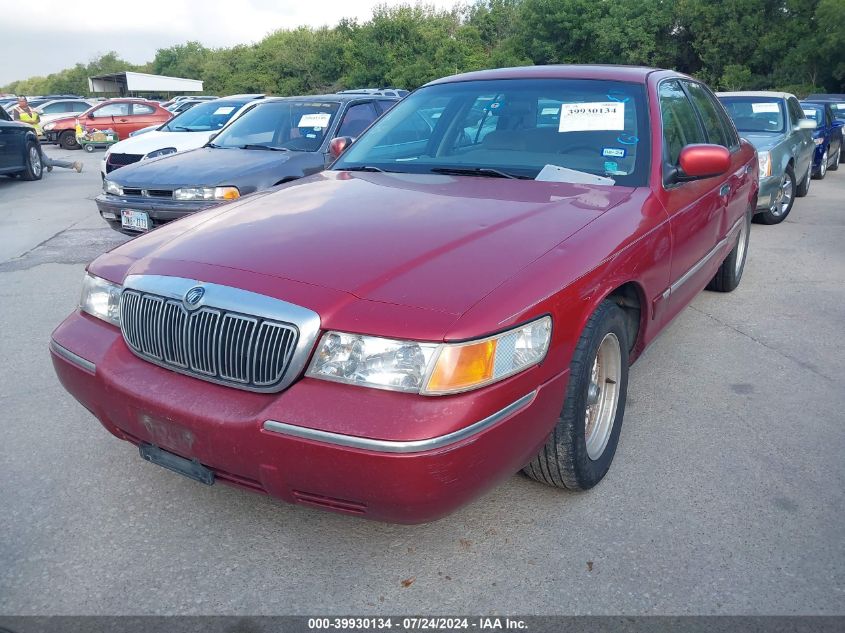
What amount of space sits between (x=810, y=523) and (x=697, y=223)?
1651 mm

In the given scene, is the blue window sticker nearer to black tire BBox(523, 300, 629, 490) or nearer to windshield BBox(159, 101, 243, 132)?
black tire BBox(523, 300, 629, 490)

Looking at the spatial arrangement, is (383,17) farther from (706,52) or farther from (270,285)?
(270,285)

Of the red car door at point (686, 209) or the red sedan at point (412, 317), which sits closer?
the red sedan at point (412, 317)

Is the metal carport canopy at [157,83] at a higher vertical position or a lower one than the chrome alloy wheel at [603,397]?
higher

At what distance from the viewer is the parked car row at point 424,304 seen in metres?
2.14

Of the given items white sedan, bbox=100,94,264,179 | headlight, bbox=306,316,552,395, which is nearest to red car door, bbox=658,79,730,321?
headlight, bbox=306,316,552,395

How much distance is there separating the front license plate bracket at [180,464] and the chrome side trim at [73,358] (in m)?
0.34

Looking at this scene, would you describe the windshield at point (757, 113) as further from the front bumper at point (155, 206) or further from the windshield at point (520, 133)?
the front bumper at point (155, 206)

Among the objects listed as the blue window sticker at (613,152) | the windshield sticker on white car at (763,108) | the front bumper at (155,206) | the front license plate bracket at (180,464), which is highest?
the blue window sticker at (613,152)

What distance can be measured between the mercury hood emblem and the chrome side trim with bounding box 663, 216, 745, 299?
2.13m

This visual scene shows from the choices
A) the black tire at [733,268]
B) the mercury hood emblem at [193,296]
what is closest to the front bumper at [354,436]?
the mercury hood emblem at [193,296]

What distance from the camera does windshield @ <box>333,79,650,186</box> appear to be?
3477 millimetres

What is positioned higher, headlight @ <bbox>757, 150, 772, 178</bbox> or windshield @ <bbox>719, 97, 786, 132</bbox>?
windshield @ <bbox>719, 97, 786, 132</bbox>

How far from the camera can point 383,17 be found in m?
40.7
